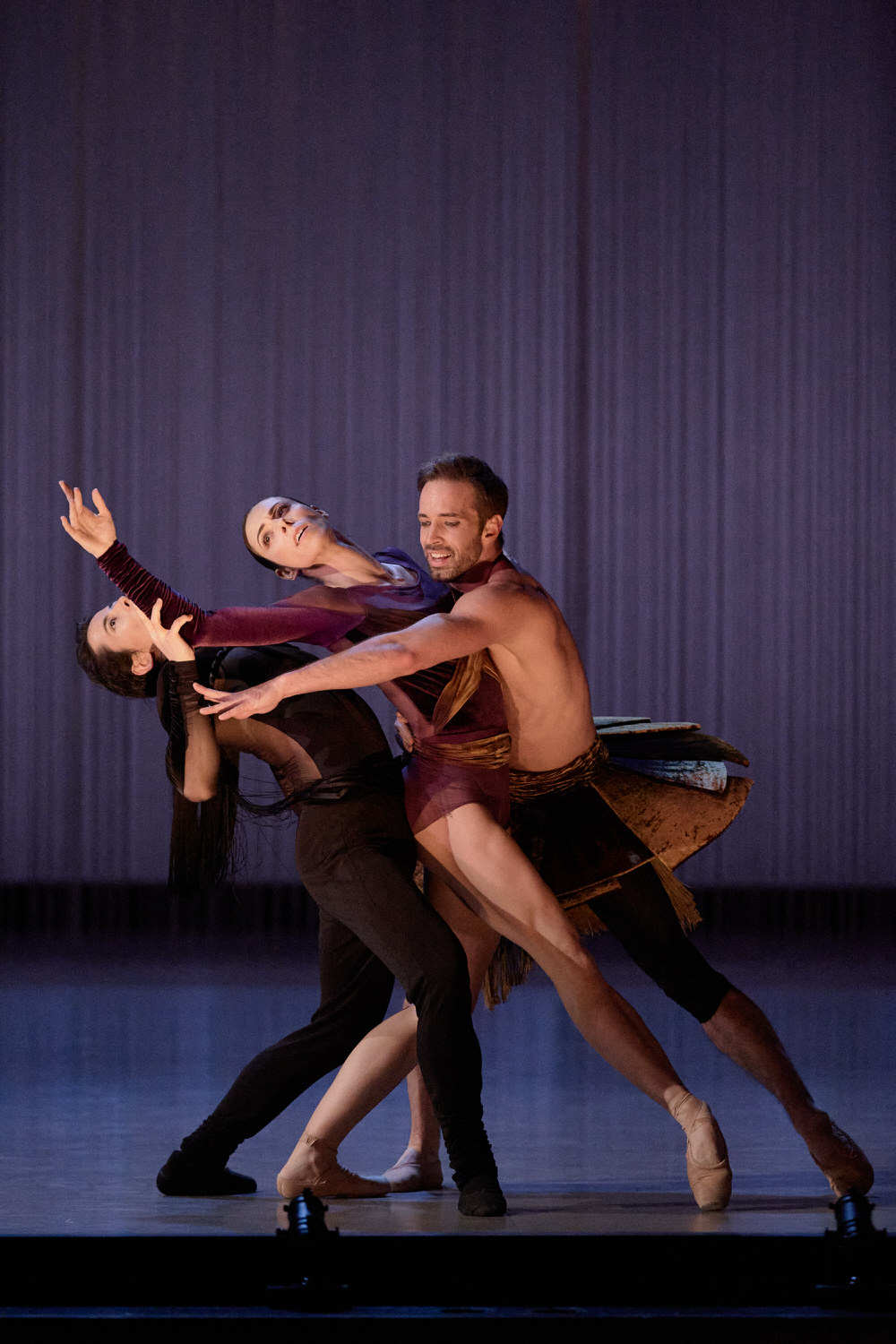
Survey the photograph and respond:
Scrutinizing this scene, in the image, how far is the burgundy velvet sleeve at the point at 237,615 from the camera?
278cm

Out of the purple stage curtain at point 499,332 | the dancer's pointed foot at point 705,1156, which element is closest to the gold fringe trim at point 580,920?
the dancer's pointed foot at point 705,1156

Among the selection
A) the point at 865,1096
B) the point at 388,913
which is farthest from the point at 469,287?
the point at 388,913

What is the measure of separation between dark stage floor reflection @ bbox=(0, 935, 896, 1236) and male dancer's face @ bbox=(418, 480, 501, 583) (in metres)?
1.09

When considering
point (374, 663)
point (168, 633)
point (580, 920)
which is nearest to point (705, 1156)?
point (580, 920)

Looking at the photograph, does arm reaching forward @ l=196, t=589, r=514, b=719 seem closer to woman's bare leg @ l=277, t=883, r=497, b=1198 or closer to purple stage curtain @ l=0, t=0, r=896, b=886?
woman's bare leg @ l=277, t=883, r=497, b=1198

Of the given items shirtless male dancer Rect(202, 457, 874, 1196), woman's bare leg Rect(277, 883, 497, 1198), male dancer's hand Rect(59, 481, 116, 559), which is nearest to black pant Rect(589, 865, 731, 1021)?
shirtless male dancer Rect(202, 457, 874, 1196)

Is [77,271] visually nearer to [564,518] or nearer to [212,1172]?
[564,518]

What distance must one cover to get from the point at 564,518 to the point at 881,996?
9.03 ft

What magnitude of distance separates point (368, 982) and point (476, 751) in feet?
1.49

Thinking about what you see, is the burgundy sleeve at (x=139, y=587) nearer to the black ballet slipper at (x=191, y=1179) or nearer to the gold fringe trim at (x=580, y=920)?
the gold fringe trim at (x=580, y=920)

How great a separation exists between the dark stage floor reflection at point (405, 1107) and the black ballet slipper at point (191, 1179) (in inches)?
1.6

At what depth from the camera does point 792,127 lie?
7730 millimetres

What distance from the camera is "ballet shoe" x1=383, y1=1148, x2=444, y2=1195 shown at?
3.05 m

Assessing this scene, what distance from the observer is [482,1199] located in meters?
2.73
